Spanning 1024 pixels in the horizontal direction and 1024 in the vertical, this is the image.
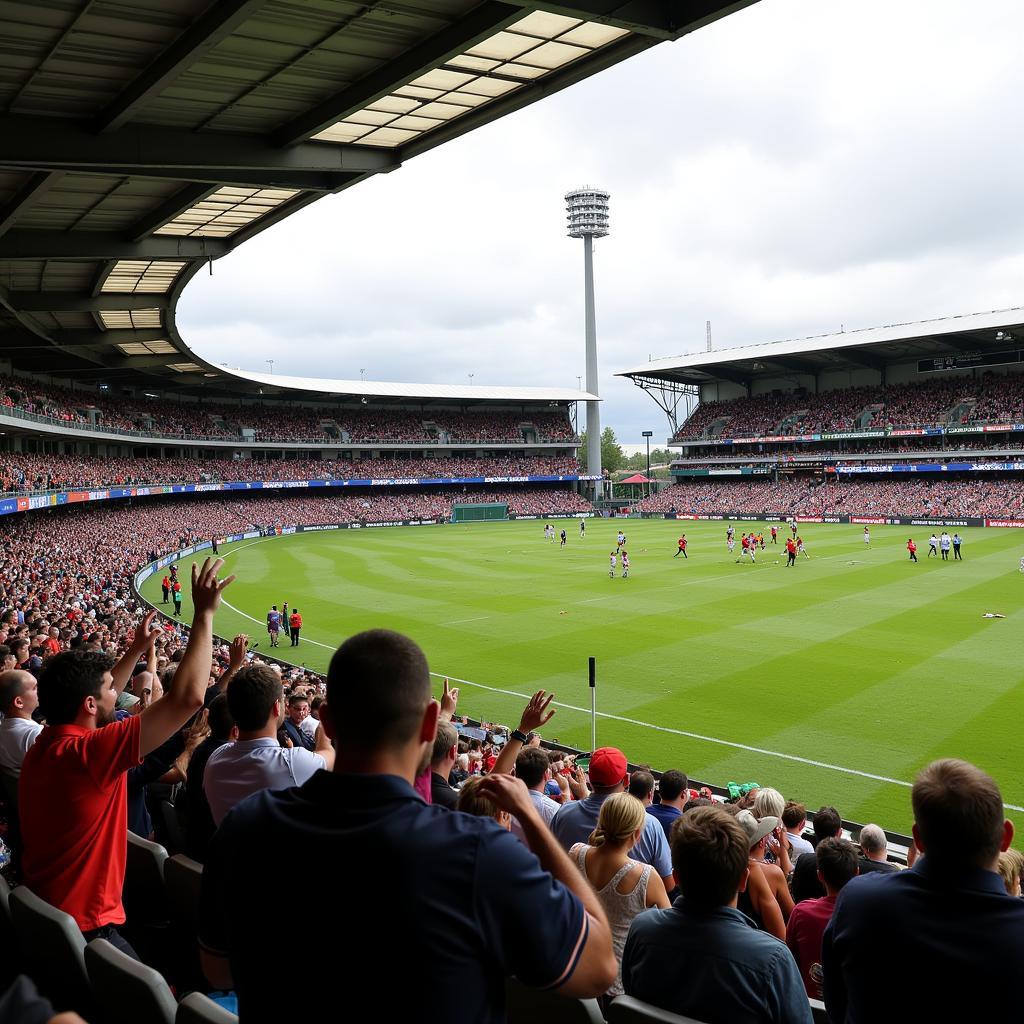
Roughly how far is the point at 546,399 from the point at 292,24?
95.9 meters

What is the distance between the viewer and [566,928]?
7.26 ft

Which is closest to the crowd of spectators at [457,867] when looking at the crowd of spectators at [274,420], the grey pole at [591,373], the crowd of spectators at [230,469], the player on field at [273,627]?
the player on field at [273,627]

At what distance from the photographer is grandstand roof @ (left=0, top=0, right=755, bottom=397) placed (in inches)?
429

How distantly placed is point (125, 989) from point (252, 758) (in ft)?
4.30

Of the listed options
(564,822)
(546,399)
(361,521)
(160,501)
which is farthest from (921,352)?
(564,822)

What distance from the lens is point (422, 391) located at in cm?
9962

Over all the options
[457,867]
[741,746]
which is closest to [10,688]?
[457,867]

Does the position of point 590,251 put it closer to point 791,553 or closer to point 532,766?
point 791,553

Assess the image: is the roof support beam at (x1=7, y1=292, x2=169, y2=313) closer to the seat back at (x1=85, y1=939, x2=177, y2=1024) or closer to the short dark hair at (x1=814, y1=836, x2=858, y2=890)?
the seat back at (x1=85, y1=939, x2=177, y2=1024)

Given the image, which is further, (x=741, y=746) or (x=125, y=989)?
(x=741, y=746)

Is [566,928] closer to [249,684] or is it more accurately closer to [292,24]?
[249,684]

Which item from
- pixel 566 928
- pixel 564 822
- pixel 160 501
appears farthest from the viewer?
pixel 160 501

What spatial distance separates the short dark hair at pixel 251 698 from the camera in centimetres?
444

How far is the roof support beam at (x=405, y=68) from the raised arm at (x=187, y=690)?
8.87m
